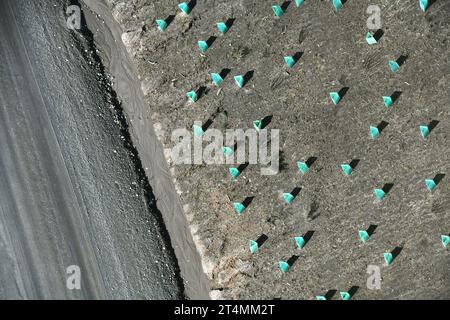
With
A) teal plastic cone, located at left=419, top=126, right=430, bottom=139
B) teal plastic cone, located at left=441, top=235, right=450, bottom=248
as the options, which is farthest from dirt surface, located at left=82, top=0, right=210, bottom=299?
teal plastic cone, located at left=419, top=126, right=430, bottom=139

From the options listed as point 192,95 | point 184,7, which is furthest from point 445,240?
A: point 184,7

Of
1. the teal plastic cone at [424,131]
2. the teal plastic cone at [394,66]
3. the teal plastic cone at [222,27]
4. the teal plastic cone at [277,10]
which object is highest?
the teal plastic cone at [277,10]

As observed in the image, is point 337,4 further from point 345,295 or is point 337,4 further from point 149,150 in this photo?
point 345,295

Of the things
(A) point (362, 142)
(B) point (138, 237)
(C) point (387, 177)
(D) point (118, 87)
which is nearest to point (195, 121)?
(D) point (118, 87)

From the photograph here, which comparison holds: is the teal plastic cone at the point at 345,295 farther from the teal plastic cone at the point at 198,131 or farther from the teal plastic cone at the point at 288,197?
the teal plastic cone at the point at 198,131

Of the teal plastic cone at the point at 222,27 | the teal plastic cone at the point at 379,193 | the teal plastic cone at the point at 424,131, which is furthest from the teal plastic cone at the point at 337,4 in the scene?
the teal plastic cone at the point at 379,193

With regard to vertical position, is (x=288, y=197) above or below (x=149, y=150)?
below
